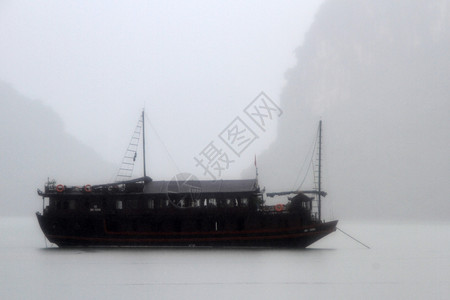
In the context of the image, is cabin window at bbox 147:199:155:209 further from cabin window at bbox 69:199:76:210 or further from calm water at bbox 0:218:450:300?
cabin window at bbox 69:199:76:210

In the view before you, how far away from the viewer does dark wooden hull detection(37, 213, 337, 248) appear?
47875 millimetres

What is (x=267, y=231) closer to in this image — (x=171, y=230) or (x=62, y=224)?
(x=171, y=230)

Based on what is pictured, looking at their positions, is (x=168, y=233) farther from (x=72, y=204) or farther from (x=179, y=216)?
(x=72, y=204)

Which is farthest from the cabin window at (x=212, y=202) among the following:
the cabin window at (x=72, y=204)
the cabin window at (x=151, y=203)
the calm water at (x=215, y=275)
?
the cabin window at (x=72, y=204)

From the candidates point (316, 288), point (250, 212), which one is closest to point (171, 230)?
point (250, 212)

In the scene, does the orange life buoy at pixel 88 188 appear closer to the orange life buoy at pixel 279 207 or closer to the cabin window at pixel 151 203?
the cabin window at pixel 151 203

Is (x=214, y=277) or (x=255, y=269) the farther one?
(x=255, y=269)

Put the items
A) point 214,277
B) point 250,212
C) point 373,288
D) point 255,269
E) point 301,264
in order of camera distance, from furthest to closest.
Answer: point 250,212, point 301,264, point 255,269, point 214,277, point 373,288

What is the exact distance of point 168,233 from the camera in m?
→ 48.8

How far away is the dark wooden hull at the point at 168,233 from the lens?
157 ft

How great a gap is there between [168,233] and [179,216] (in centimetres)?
167

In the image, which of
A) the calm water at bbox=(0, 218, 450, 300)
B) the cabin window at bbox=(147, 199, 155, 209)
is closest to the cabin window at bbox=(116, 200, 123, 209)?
the cabin window at bbox=(147, 199, 155, 209)

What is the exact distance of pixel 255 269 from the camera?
39219 mm

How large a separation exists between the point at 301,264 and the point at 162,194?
13252 millimetres
